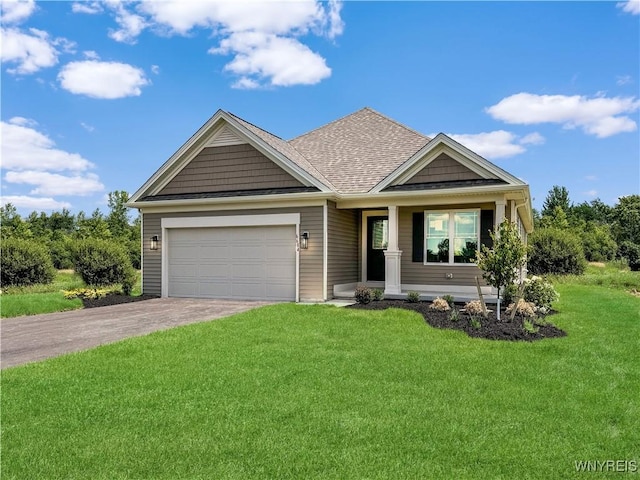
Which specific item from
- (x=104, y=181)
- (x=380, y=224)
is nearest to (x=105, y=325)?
(x=380, y=224)

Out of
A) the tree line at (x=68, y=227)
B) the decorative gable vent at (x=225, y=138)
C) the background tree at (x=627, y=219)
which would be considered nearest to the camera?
the decorative gable vent at (x=225, y=138)

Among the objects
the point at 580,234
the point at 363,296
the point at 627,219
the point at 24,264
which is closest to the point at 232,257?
the point at 363,296

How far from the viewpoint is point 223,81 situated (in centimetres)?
1938

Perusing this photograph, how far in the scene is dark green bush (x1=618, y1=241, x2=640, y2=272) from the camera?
1199 inches

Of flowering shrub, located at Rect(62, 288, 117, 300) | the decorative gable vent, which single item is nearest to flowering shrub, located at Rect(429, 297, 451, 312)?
the decorative gable vent

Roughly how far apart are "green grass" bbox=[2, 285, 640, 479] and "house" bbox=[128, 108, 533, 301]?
5240 millimetres

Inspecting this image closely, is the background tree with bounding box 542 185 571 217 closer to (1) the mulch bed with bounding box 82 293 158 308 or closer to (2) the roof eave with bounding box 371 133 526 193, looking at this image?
(2) the roof eave with bounding box 371 133 526 193

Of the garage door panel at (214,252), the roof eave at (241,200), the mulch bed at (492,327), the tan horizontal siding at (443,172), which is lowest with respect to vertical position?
the mulch bed at (492,327)

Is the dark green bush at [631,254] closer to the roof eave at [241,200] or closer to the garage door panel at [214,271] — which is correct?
the roof eave at [241,200]

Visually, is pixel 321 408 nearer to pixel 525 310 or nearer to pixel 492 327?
pixel 492 327

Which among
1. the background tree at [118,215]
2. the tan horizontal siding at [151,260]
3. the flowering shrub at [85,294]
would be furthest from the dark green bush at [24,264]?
the background tree at [118,215]

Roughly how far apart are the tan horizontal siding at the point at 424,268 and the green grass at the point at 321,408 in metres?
5.18

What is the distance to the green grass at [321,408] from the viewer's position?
11.5 feet

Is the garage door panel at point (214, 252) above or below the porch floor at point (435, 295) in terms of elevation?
above
